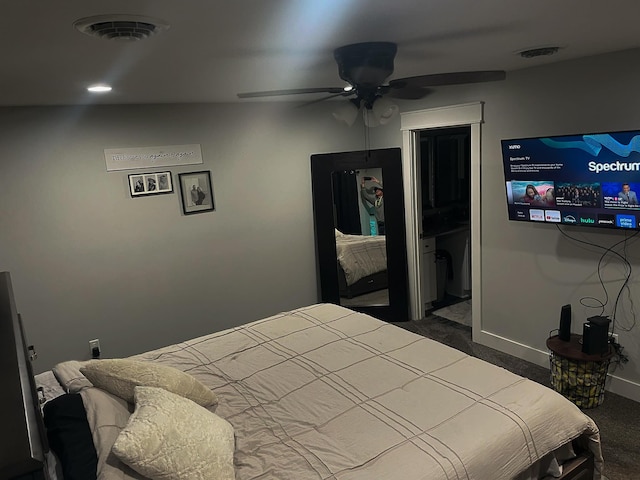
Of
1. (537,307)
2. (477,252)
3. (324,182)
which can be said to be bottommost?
(537,307)

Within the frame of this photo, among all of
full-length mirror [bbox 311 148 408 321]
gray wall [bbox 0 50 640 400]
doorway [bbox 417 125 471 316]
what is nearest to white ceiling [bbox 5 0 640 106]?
gray wall [bbox 0 50 640 400]

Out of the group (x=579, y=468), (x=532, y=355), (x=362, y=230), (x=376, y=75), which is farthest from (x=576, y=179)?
(x=362, y=230)

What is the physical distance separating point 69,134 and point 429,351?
9.78 feet

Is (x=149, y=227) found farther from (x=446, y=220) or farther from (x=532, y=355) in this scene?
(x=532, y=355)

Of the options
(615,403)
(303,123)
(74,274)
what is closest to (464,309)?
(615,403)

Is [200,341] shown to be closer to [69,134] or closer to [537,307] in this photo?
[69,134]

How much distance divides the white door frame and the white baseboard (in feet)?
0.37

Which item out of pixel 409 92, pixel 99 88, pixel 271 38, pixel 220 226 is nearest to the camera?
pixel 271 38

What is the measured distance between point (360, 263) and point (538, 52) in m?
2.70

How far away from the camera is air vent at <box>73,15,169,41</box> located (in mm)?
1397

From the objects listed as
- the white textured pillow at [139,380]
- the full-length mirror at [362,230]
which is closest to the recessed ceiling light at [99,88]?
the white textured pillow at [139,380]

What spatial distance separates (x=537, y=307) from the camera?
3.67 metres

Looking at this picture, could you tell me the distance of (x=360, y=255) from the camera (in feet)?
15.7

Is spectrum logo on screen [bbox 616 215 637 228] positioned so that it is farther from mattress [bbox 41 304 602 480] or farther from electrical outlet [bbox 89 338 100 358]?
electrical outlet [bbox 89 338 100 358]
